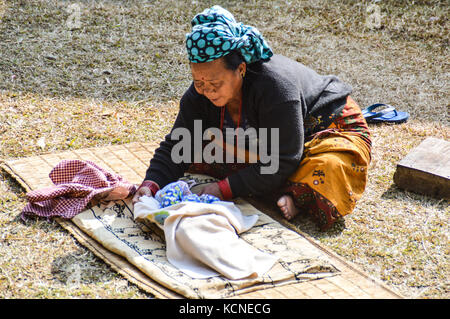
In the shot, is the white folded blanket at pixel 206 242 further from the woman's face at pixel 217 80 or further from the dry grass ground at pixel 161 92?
the woman's face at pixel 217 80

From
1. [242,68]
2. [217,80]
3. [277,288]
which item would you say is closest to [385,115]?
[242,68]

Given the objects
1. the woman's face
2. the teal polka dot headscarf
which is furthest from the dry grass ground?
the teal polka dot headscarf

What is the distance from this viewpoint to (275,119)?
2.73 metres

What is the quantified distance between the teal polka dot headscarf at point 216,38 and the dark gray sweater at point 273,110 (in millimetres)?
158

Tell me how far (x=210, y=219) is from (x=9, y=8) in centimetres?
444

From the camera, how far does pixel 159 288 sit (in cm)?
228

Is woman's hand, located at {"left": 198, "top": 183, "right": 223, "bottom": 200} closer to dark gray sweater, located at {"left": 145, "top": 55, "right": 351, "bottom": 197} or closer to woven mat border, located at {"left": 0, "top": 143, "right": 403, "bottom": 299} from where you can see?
dark gray sweater, located at {"left": 145, "top": 55, "right": 351, "bottom": 197}

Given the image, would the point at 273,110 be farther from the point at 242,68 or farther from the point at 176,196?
the point at 176,196

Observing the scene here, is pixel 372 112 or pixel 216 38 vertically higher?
pixel 216 38

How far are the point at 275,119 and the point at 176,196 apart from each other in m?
0.64

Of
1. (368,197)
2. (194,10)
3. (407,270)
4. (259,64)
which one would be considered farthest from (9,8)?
(407,270)

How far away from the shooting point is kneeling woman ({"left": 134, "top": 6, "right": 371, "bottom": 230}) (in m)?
2.62

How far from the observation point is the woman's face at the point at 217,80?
260cm
